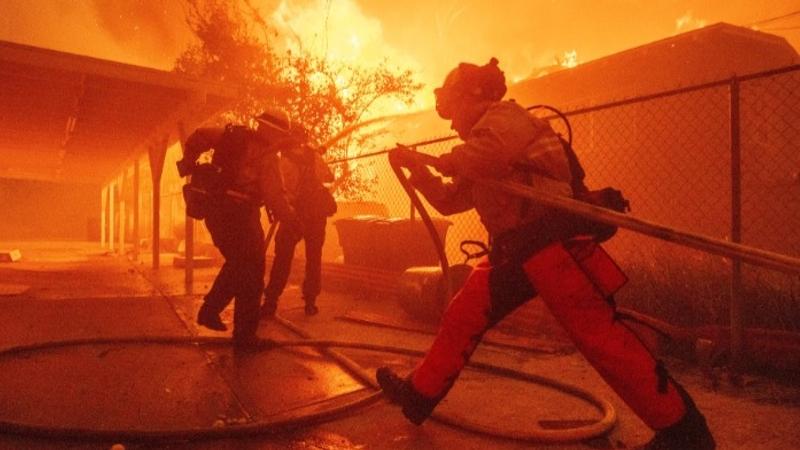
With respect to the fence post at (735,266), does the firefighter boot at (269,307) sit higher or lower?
lower

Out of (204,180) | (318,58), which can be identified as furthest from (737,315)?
(318,58)

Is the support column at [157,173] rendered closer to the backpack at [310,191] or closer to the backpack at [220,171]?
the backpack at [310,191]

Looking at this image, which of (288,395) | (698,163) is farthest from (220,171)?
(698,163)

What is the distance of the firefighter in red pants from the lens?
6.95 feet

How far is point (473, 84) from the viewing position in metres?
2.72

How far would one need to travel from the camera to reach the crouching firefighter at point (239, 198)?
4.07 m

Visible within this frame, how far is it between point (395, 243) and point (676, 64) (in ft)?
27.3

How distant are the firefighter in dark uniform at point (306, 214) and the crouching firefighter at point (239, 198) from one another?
4.86ft

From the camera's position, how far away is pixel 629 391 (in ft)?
7.00

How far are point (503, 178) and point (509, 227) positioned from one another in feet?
0.76

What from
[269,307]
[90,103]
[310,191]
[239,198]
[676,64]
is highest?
[676,64]

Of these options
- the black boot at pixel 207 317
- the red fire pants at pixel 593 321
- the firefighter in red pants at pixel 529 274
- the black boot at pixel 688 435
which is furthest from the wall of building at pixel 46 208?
the black boot at pixel 688 435

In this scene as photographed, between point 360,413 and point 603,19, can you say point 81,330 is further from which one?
point 603,19

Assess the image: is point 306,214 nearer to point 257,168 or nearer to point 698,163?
point 257,168
